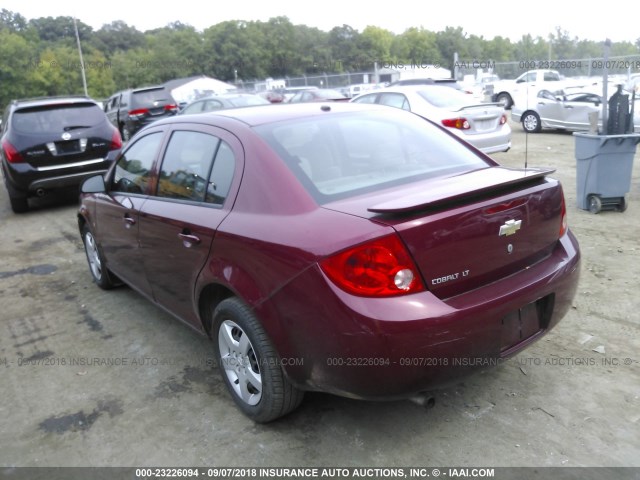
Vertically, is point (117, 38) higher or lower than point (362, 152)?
higher

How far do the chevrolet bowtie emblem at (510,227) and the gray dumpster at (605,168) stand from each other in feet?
15.0

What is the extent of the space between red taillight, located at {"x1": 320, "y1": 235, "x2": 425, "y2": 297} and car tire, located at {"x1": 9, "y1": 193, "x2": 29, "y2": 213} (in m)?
8.18

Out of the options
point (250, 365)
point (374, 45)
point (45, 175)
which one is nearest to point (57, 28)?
point (374, 45)

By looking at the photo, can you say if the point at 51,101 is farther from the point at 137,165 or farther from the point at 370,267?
the point at 370,267

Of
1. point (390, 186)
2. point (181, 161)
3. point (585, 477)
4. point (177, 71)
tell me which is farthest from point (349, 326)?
point (177, 71)

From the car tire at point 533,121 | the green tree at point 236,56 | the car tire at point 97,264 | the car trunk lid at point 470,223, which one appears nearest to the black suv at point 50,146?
the car tire at point 97,264

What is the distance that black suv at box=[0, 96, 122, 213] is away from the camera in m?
8.61

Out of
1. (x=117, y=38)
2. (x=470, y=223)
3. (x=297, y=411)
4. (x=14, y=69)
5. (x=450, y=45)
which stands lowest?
(x=297, y=411)

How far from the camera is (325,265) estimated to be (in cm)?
245

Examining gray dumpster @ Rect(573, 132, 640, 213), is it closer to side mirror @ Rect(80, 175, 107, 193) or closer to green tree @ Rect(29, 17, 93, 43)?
side mirror @ Rect(80, 175, 107, 193)

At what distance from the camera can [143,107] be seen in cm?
1852

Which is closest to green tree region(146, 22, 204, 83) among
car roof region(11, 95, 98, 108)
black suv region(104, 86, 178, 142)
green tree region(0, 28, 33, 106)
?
green tree region(0, 28, 33, 106)

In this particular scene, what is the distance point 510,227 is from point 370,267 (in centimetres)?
80

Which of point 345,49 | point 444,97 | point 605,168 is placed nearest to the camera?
point 605,168
